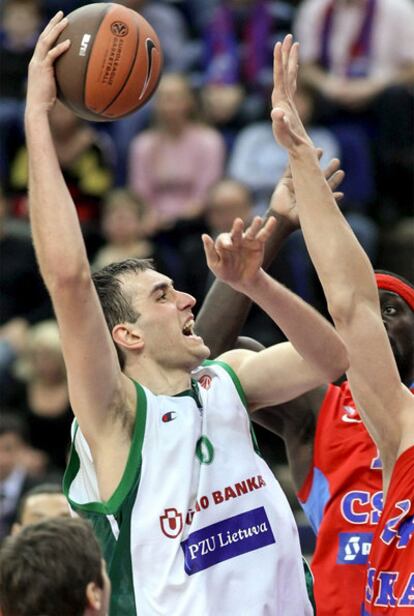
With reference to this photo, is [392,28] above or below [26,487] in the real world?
above

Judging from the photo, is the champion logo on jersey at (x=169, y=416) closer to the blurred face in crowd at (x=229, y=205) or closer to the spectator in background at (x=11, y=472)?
the spectator in background at (x=11, y=472)

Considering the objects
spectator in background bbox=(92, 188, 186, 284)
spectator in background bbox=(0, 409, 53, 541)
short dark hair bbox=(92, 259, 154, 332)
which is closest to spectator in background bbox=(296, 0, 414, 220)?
spectator in background bbox=(92, 188, 186, 284)

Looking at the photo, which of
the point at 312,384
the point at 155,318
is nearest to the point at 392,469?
the point at 312,384

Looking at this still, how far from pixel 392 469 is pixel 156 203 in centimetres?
710

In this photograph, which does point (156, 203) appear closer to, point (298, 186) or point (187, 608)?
point (298, 186)

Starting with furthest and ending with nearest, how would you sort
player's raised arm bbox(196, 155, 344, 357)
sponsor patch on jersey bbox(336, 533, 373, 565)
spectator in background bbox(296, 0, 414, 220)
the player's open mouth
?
spectator in background bbox(296, 0, 414, 220)
player's raised arm bbox(196, 155, 344, 357)
sponsor patch on jersey bbox(336, 533, 373, 565)
the player's open mouth

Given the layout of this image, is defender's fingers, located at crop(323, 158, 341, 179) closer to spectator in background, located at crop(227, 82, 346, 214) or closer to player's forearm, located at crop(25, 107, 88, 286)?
player's forearm, located at crop(25, 107, 88, 286)

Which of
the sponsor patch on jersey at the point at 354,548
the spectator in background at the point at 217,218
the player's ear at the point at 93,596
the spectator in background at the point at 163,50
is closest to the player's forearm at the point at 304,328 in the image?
the sponsor patch on jersey at the point at 354,548

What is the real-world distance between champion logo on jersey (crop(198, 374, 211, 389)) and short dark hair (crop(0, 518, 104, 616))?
1.31 meters

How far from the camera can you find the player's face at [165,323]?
4816mm

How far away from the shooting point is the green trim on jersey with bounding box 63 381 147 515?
4477 mm

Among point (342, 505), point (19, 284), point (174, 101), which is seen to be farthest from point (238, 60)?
point (342, 505)

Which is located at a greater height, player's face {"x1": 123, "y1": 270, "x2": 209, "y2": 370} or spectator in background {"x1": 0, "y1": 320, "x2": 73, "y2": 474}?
player's face {"x1": 123, "y1": 270, "x2": 209, "y2": 370}

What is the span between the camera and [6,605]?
3.55 metres
